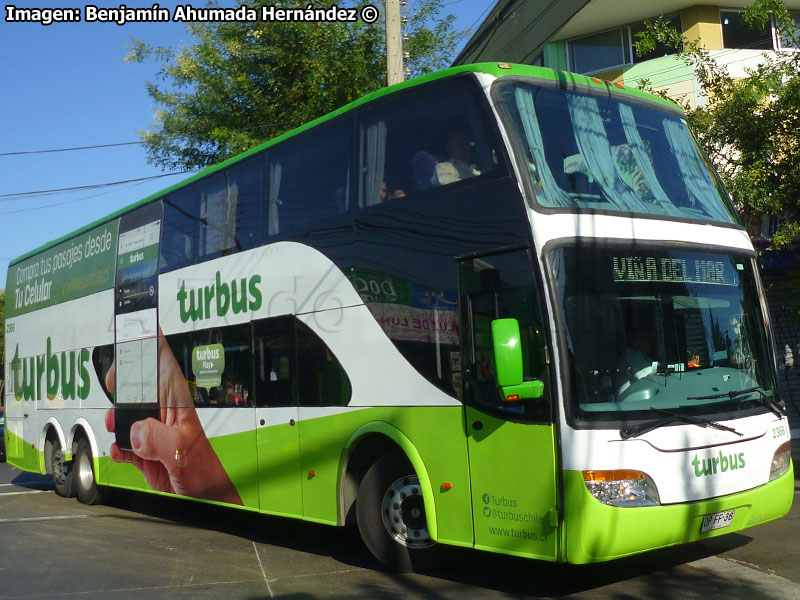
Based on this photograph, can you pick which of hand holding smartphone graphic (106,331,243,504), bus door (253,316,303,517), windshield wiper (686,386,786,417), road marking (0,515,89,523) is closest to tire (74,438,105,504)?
road marking (0,515,89,523)

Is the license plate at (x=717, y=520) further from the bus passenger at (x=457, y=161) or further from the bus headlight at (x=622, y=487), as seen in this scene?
the bus passenger at (x=457, y=161)

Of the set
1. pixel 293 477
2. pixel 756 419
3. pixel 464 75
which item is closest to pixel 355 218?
pixel 464 75

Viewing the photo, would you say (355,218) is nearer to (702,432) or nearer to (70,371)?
(702,432)

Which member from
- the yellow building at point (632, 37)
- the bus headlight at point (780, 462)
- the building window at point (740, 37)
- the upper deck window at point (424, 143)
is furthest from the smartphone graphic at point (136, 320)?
the building window at point (740, 37)

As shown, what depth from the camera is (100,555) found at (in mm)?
9109

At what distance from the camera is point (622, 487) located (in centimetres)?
602

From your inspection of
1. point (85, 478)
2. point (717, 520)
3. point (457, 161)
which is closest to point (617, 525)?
point (717, 520)

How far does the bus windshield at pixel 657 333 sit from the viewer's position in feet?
20.4

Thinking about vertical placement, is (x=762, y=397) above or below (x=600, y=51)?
below

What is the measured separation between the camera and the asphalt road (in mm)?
6820

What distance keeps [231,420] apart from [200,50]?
38.6 ft

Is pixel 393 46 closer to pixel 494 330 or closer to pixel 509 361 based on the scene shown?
pixel 494 330

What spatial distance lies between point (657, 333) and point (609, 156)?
59.0 inches

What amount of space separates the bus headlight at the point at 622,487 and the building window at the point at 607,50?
A: 15.6m
